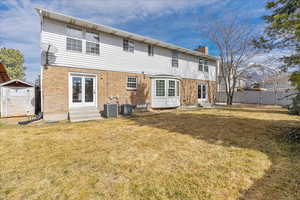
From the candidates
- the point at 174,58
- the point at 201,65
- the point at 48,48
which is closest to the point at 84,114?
the point at 48,48

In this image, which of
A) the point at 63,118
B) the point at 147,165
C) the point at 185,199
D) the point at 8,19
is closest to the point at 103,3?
the point at 8,19

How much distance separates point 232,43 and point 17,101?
67.5 ft

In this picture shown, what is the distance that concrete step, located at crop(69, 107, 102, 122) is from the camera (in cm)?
775

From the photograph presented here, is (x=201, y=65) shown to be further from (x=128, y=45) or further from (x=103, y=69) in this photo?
(x=103, y=69)

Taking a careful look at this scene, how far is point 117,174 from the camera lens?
102 inches

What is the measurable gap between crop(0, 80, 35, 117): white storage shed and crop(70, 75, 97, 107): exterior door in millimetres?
3020

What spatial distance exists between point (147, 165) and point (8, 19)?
1482cm

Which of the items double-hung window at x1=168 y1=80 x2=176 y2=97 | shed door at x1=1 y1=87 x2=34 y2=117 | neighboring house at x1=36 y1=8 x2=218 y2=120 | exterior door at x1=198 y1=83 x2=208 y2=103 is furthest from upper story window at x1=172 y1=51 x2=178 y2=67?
shed door at x1=1 y1=87 x2=34 y2=117

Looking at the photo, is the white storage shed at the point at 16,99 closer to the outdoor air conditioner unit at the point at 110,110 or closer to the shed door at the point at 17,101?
the shed door at the point at 17,101

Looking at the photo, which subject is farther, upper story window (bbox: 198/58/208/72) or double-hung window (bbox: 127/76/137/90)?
upper story window (bbox: 198/58/208/72)

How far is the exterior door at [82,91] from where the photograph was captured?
834 cm

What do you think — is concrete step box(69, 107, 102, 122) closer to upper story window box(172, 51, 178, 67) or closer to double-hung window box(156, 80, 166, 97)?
double-hung window box(156, 80, 166, 97)

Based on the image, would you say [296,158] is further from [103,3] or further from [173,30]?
[173,30]

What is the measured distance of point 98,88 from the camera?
363 inches
